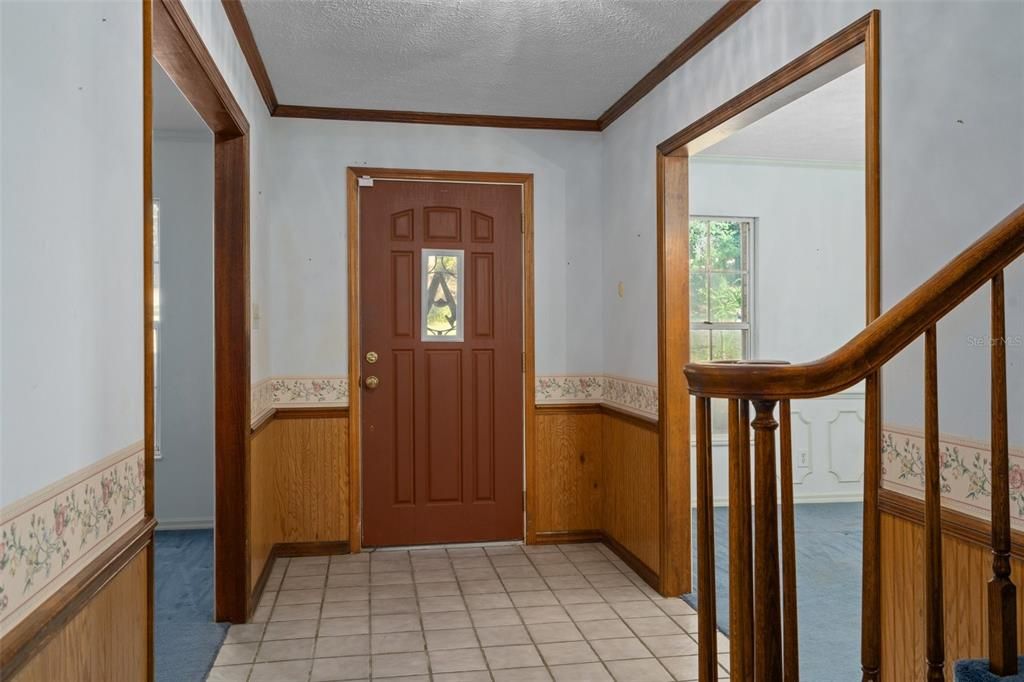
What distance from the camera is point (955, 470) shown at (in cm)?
184

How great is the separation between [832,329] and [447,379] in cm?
283

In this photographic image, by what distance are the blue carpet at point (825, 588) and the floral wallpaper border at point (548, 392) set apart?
0.74 meters

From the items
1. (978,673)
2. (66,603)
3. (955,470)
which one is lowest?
(978,673)

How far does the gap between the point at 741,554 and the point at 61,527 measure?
45.1 inches

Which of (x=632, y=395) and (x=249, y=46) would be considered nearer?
(x=249, y=46)

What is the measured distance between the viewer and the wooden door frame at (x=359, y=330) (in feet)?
14.1

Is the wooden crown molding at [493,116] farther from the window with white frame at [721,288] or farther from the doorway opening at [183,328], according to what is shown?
the window with white frame at [721,288]

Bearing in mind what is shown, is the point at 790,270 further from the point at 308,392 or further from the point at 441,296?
the point at 308,392

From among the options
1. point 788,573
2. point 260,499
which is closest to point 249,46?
point 260,499

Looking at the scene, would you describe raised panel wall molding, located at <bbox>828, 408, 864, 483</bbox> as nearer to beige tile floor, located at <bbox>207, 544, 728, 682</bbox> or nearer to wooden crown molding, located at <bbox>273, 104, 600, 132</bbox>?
beige tile floor, located at <bbox>207, 544, 728, 682</bbox>

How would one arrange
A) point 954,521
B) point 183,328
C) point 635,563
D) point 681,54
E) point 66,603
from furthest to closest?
point 183,328, point 635,563, point 681,54, point 954,521, point 66,603

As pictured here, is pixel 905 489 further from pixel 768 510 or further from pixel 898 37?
pixel 898 37

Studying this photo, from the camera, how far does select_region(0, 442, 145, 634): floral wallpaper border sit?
1140mm

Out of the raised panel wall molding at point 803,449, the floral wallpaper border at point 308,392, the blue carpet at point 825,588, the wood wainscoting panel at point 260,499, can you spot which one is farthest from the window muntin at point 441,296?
the raised panel wall molding at point 803,449
